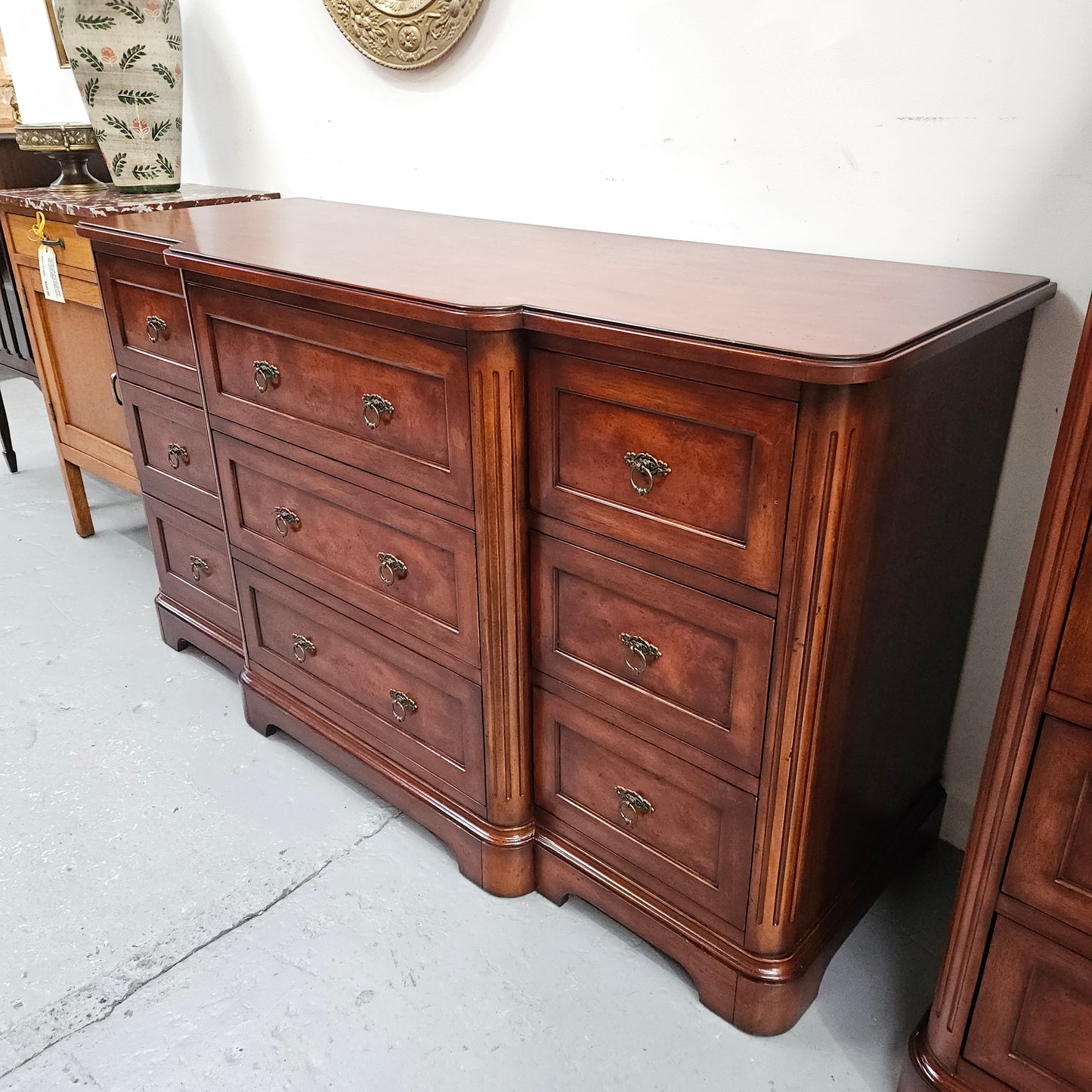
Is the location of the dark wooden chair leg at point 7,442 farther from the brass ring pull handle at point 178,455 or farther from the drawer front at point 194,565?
the brass ring pull handle at point 178,455

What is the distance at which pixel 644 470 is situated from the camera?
1089 mm

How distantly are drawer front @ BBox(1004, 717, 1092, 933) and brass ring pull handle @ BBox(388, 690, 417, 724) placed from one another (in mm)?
928

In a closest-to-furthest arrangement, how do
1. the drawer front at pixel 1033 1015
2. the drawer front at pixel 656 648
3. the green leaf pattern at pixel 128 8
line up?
the drawer front at pixel 1033 1015
the drawer front at pixel 656 648
the green leaf pattern at pixel 128 8

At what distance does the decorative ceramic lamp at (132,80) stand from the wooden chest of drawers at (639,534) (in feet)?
2.23

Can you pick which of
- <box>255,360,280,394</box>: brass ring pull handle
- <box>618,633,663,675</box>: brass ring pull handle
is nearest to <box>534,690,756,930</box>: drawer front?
<box>618,633,663,675</box>: brass ring pull handle

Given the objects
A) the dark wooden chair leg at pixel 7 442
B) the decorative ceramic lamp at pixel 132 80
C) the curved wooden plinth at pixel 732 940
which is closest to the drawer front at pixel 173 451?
the decorative ceramic lamp at pixel 132 80

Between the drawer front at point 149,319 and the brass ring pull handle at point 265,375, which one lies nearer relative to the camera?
the brass ring pull handle at point 265,375

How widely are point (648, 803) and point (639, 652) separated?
0.25 metres

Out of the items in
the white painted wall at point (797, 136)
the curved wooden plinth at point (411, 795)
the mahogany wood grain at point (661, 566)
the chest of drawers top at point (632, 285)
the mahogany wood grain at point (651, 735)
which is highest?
the white painted wall at point (797, 136)

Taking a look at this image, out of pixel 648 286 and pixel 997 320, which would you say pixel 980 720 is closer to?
pixel 997 320

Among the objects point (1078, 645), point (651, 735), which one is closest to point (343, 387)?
point (651, 735)

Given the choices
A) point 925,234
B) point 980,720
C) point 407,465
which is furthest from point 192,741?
point 925,234

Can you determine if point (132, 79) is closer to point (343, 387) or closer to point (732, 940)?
point (343, 387)

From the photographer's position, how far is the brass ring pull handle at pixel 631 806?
1.31 metres
